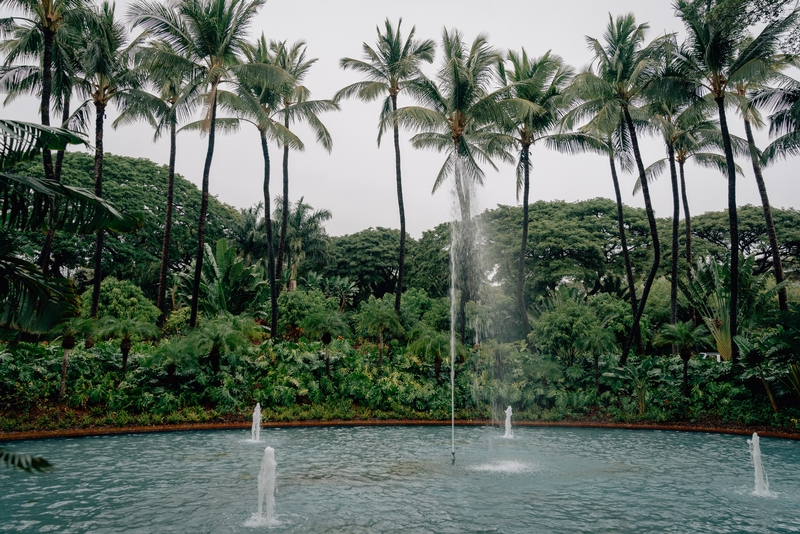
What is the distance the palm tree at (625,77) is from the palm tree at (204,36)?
1101 centimetres

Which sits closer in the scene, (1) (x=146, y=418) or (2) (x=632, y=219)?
(1) (x=146, y=418)

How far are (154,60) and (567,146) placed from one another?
15.5 m

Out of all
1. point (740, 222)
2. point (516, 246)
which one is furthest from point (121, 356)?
point (740, 222)

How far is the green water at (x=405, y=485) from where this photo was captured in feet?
21.7

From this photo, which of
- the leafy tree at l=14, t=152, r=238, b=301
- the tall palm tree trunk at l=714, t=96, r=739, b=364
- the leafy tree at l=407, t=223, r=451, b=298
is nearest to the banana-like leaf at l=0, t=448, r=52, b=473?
the tall palm tree trunk at l=714, t=96, r=739, b=364

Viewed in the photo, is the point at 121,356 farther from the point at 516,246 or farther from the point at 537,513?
the point at 516,246

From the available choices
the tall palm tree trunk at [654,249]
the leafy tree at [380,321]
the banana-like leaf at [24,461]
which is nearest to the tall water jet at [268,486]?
the banana-like leaf at [24,461]

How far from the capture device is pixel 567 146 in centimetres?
2141

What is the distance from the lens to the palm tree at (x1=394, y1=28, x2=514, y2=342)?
1911 centimetres

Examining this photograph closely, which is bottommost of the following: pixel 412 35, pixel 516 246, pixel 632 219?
pixel 516 246

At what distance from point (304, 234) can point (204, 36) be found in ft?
71.0

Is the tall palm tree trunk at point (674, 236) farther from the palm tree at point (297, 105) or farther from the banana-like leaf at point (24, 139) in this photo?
the banana-like leaf at point (24, 139)

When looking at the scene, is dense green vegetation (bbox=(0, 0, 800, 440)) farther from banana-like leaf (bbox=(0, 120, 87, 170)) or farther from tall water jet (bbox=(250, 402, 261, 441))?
banana-like leaf (bbox=(0, 120, 87, 170))

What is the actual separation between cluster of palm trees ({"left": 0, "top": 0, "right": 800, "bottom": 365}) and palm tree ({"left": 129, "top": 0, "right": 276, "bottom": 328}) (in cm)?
5
